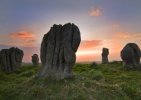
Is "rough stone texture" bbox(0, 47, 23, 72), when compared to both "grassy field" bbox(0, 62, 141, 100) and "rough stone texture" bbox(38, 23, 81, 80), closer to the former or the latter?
"rough stone texture" bbox(38, 23, 81, 80)

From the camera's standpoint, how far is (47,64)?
28.3 metres

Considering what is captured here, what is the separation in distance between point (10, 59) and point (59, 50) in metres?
23.9

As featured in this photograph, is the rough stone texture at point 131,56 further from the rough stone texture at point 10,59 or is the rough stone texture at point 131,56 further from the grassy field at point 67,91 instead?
the grassy field at point 67,91

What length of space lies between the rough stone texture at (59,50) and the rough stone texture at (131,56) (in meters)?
24.1

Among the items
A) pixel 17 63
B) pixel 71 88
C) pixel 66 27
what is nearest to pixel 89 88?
pixel 71 88

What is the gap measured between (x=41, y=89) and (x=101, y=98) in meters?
4.49

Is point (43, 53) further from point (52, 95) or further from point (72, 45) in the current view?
point (52, 95)

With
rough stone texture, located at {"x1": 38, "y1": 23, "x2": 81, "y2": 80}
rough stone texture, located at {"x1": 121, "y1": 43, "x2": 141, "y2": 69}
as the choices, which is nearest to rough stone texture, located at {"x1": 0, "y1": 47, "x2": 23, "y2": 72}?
rough stone texture, located at {"x1": 121, "y1": 43, "x2": 141, "y2": 69}

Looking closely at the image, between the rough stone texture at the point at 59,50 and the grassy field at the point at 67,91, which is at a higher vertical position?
the rough stone texture at the point at 59,50

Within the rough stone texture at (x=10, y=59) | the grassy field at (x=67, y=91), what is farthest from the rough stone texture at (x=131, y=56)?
the grassy field at (x=67, y=91)

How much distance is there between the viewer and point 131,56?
50875 millimetres

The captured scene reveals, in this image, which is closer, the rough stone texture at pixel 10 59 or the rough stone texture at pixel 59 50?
the rough stone texture at pixel 59 50

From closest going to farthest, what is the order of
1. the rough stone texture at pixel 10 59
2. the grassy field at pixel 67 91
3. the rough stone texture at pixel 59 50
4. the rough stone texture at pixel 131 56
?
the grassy field at pixel 67 91 → the rough stone texture at pixel 59 50 → the rough stone texture at pixel 10 59 → the rough stone texture at pixel 131 56

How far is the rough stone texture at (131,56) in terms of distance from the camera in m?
50.7
